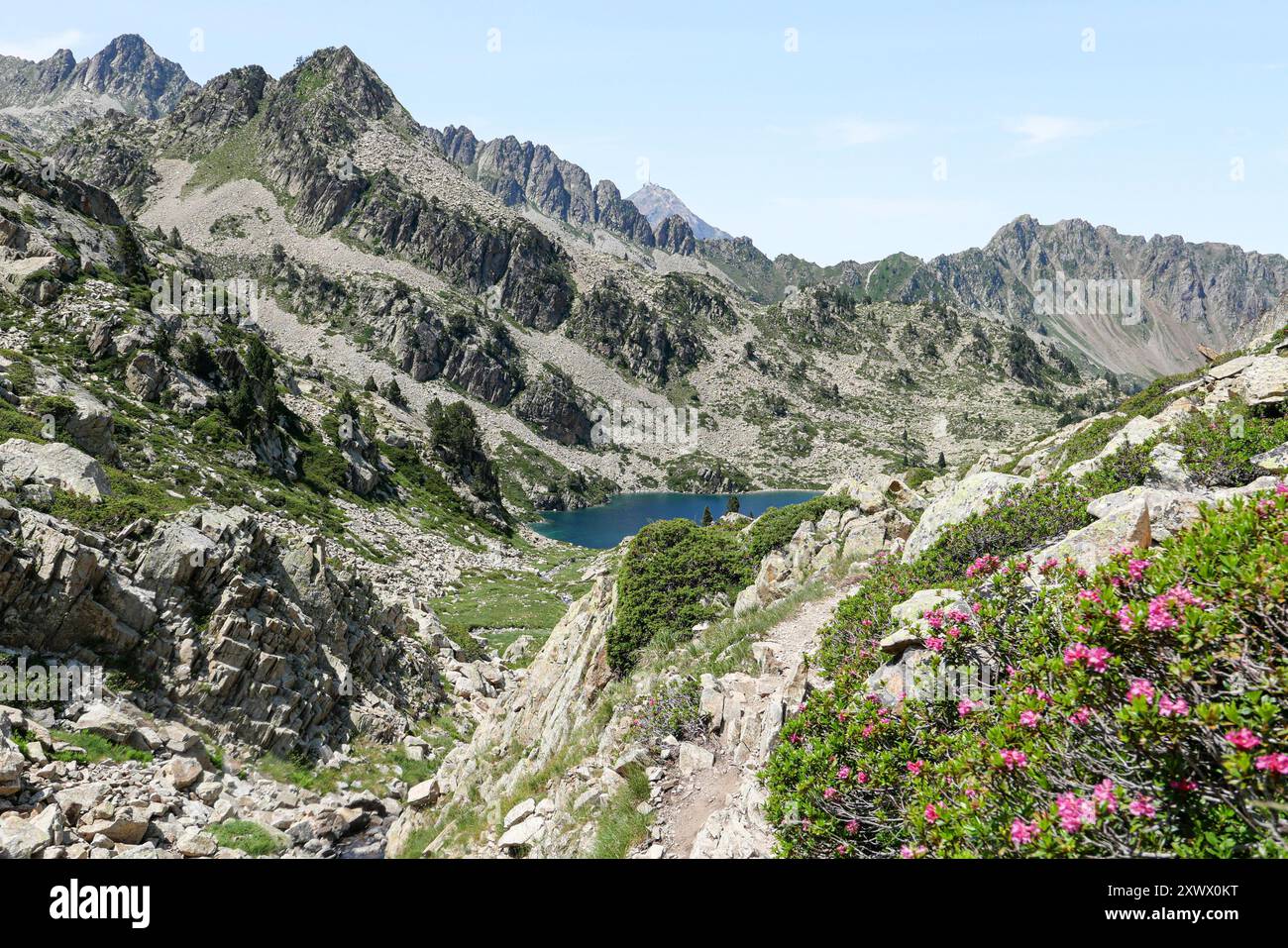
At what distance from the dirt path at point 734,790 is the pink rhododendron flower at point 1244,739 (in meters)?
4.94

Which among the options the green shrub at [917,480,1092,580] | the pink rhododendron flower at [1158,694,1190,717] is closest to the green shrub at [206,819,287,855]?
the green shrub at [917,480,1092,580]

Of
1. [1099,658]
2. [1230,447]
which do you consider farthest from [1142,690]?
[1230,447]

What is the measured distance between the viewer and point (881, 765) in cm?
714

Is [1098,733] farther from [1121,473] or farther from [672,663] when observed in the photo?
[672,663]

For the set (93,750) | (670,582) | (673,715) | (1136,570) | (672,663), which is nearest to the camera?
(1136,570)

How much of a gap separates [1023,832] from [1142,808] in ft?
2.83

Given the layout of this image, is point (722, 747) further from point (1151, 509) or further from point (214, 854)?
point (214, 854)

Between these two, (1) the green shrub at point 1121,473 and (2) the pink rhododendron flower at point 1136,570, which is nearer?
(2) the pink rhododendron flower at point 1136,570

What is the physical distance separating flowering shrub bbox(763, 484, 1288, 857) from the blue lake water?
114 m

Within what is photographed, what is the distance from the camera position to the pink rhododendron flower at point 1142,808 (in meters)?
4.68

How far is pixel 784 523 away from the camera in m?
26.8

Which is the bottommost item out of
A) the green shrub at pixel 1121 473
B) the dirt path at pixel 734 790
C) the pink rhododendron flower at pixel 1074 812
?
the dirt path at pixel 734 790

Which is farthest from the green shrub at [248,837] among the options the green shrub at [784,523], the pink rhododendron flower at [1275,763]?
the pink rhododendron flower at [1275,763]

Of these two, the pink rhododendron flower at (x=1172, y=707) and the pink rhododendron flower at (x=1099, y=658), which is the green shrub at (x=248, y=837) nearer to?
the pink rhododendron flower at (x=1099, y=658)
